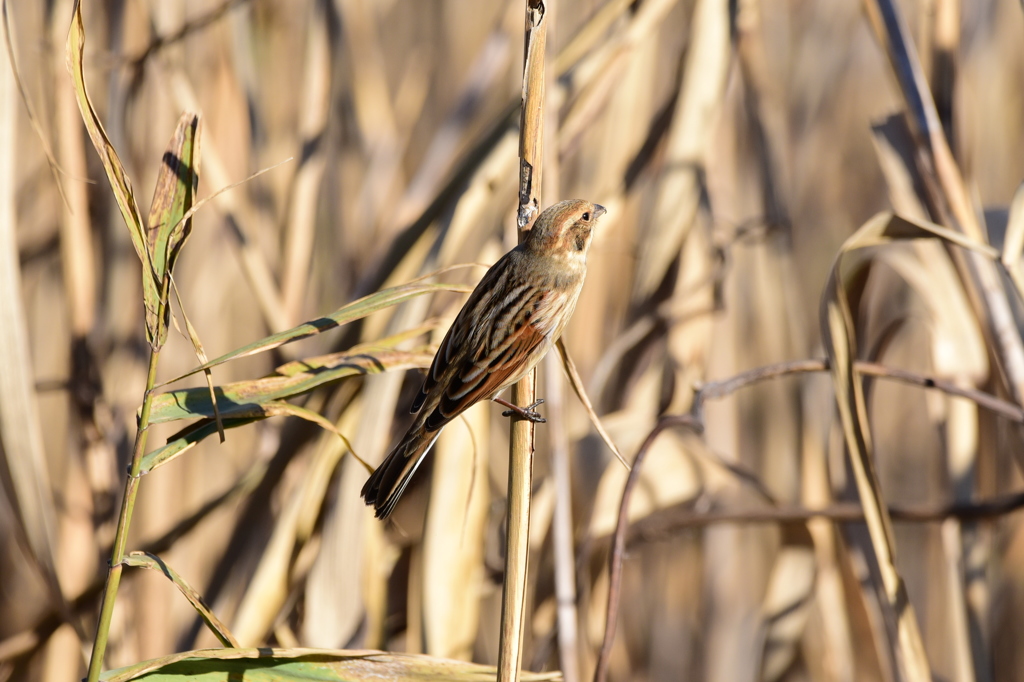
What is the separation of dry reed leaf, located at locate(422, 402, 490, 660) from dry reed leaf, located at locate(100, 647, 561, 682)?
47 cm

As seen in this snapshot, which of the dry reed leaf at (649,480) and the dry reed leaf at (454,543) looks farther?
the dry reed leaf at (649,480)

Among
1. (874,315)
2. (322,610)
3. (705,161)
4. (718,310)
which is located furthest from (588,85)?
(874,315)

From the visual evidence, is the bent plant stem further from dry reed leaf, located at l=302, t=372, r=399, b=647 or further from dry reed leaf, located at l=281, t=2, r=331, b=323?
dry reed leaf, located at l=281, t=2, r=331, b=323

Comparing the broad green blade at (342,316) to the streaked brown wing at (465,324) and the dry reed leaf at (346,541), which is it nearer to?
the streaked brown wing at (465,324)

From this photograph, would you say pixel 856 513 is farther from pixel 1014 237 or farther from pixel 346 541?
pixel 346 541

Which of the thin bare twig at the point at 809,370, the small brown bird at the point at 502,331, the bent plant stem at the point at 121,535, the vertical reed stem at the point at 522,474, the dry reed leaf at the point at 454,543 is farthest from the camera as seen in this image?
the dry reed leaf at the point at 454,543

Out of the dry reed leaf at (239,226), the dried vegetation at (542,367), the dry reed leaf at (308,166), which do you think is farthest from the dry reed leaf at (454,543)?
the dry reed leaf at (308,166)

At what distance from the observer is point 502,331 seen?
147 centimetres

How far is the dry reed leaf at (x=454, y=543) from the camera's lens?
167cm

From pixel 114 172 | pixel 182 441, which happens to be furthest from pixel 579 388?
pixel 114 172

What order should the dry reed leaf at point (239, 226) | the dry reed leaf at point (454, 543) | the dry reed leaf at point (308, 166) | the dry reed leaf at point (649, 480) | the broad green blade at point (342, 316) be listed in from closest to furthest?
the broad green blade at point (342, 316) → the dry reed leaf at point (454, 543) → the dry reed leaf at point (649, 480) → the dry reed leaf at point (239, 226) → the dry reed leaf at point (308, 166)

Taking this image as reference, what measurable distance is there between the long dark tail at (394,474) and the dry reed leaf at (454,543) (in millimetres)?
331

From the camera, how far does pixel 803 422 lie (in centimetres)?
242

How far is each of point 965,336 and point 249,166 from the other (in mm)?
1939
